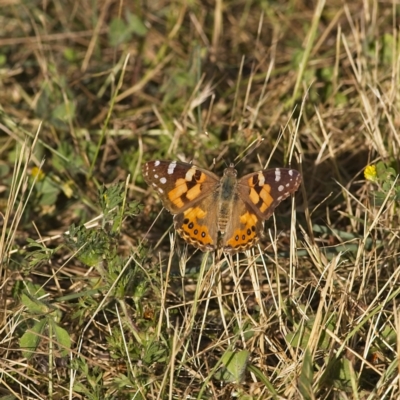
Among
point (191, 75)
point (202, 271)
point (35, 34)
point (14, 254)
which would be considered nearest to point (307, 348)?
point (202, 271)

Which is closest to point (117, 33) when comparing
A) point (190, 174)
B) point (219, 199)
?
point (190, 174)

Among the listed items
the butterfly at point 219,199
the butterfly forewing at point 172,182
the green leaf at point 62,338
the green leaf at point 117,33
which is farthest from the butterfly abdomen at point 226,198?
the green leaf at point 117,33

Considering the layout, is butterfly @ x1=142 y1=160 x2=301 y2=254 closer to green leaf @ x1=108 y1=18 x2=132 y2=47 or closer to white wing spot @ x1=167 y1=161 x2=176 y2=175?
white wing spot @ x1=167 y1=161 x2=176 y2=175

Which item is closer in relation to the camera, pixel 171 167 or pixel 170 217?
pixel 171 167

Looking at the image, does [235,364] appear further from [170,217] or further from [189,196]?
[170,217]

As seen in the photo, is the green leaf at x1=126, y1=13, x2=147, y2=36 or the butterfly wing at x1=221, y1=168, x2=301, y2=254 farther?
the green leaf at x1=126, y1=13, x2=147, y2=36

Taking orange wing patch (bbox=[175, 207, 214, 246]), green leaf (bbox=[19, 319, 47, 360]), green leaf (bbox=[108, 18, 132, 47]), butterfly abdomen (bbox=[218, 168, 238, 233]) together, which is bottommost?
green leaf (bbox=[19, 319, 47, 360])

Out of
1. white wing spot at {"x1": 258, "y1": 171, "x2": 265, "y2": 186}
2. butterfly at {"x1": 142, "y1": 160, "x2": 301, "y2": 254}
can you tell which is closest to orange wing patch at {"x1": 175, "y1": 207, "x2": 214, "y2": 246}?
butterfly at {"x1": 142, "y1": 160, "x2": 301, "y2": 254}
